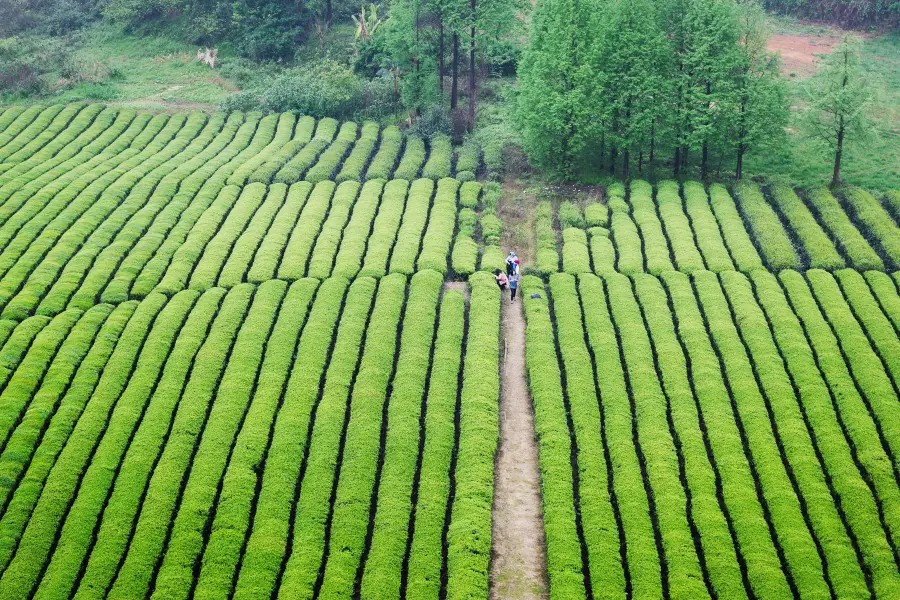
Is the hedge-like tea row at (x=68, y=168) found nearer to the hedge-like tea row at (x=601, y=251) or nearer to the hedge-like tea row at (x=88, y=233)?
the hedge-like tea row at (x=88, y=233)

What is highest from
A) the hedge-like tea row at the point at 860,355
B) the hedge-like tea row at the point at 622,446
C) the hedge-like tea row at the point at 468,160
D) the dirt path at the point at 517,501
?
the hedge-like tea row at the point at 468,160

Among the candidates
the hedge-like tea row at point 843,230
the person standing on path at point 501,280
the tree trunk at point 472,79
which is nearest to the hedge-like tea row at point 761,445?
the hedge-like tea row at point 843,230

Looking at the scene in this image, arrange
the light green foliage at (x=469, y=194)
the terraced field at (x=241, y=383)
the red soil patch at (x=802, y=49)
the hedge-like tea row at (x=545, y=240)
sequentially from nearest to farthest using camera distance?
1. the terraced field at (x=241, y=383)
2. the hedge-like tea row at (x=545, y=240)
3. the light green foliage at (x=469, y=194)
4. the red soil patch at (x=802, y=49)

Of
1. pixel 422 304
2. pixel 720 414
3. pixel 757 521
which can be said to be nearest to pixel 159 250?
pixel 422 304

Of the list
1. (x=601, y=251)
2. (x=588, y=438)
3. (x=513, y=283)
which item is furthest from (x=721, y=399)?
(x=601, y=251)

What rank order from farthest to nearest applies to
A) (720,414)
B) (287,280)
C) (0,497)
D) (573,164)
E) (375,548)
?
1. (573,164)
2. (287,280)
3. (720,414)
4. (0,497)
5. (375,548)

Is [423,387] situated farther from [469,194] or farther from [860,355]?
[469,194]

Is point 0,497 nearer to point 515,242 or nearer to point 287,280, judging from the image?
point 287,280
